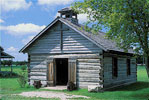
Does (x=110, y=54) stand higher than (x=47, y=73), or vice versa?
(x=110, y=54)

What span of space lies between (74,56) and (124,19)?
596cm

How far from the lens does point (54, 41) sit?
1944 cm

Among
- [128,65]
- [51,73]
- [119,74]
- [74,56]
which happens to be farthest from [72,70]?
[128,65]

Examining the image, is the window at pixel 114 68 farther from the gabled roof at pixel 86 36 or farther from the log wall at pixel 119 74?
the gabled roof at pixel 86 36

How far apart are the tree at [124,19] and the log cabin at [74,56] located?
74.6 inches

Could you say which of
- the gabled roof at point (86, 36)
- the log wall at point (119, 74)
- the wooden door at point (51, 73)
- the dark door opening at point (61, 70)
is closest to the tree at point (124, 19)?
the gabled roof at point (86, 36)

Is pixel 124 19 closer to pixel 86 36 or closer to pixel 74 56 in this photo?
pixel 86 36

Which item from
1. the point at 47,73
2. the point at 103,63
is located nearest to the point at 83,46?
the point at 103,63

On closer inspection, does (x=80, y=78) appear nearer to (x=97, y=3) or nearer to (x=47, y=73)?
(x=47, y=73)

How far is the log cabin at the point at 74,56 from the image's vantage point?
17.6 metres

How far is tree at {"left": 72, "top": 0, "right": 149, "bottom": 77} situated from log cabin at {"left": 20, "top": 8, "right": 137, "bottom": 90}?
6.22ft

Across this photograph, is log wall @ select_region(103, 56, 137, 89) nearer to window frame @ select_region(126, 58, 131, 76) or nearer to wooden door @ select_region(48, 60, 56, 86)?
window frame @ select_region(126, 58, 131, 76)

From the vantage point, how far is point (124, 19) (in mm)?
13898

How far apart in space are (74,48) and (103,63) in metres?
2.68
